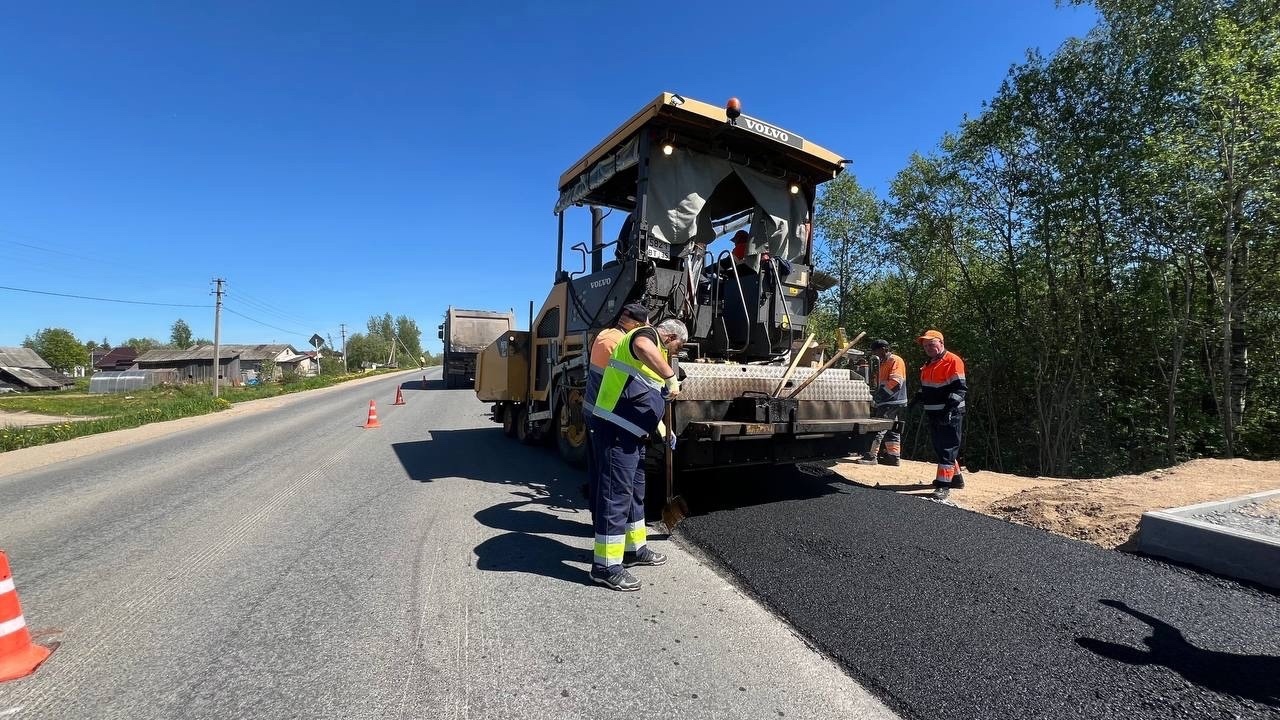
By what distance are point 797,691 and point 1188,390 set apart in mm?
12013

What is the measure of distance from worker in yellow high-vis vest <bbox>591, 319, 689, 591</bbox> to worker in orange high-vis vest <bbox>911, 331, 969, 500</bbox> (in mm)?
3185

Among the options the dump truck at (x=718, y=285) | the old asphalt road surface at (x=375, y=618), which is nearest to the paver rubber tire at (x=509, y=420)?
the dump truck at (x=718, y=285)

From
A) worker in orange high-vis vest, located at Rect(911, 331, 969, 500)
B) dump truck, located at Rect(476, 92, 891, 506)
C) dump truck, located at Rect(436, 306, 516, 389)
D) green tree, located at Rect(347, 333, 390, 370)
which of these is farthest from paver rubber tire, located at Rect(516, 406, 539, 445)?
green tree, located at Rect(347, 333, 390, 370)

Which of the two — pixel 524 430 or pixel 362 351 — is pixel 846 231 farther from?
pixel 362 351

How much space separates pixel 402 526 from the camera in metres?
4.52

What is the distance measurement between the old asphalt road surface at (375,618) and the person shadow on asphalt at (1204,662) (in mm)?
176

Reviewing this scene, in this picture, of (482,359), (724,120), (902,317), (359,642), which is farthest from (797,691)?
(902,317)

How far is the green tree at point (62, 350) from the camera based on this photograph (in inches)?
3012

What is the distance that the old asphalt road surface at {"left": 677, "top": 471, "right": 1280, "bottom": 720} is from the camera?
7.00 ft

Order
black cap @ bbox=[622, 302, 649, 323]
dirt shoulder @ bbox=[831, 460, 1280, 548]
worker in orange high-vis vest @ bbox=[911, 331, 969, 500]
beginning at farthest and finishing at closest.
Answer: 1. worker in orange high-vis vest @ bbox=[911, 331, 969, 500]
2. dirt shoulder @ bbox=[831, 460, 1280, 548]
3. black cap @ bbox=[622, 302, 649, 323]

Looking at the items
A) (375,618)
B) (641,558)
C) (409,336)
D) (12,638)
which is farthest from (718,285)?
(409,336)

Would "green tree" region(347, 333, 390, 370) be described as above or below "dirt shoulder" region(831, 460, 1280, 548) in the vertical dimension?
above

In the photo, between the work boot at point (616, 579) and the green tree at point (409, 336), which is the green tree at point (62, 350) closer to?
the green tree at point (409, 336)

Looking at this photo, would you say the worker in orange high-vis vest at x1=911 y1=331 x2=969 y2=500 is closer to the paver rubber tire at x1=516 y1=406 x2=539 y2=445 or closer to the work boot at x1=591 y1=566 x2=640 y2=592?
the work boot at x1=591 y1=566 x2=640 y2=592
